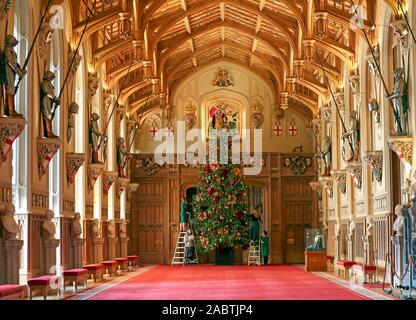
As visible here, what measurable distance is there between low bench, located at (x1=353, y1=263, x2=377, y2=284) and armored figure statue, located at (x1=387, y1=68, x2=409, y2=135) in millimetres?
3507

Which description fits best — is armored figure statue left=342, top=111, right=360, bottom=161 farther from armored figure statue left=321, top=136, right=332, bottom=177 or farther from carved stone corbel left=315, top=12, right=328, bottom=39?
armored figure statue left=321, top=136, right=332, bottom=177

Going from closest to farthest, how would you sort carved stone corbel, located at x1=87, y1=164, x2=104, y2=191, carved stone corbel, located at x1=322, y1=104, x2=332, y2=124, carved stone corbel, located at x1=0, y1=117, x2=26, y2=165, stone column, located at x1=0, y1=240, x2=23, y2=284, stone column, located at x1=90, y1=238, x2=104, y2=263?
carved stone corbel, located at x1=0, y1=117, x2=26, y2=165
stone column, located at x1=0, y1=240, x2=23, y2=284
carved stone corbel, located at x1=87, y1=164, x2=104, y2=191
stone column, located at x1=90, y1=238, x2=104, y2=263
carved stone corbel, located at x1=322, y1=104, x2=332, y2=124

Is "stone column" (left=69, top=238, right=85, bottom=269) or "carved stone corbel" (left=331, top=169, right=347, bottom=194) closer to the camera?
"stone column" (left=69, top=238, right=85, bottom=269)

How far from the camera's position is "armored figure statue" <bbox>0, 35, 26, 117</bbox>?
15000 mm

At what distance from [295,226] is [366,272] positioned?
49.2ft

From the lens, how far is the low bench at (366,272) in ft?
66.1

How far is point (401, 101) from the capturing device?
1838 cm

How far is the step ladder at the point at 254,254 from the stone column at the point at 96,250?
8394 millimetres

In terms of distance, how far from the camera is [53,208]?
831 inches

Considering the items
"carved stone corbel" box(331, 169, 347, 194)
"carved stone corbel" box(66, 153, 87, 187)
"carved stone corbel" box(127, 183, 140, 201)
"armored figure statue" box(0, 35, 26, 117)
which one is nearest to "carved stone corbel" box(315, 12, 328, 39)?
"carved stone corbel" box(331, 169, 347, 194)

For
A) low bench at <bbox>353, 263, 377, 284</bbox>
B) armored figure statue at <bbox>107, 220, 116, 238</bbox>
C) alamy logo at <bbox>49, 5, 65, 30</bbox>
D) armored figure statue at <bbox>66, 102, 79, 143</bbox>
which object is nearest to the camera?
alamy logo at <bbox>49, 5, 65, 30</bbox>

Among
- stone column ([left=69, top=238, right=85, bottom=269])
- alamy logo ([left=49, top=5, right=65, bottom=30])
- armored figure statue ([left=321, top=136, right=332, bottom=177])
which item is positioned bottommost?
stone column ([left=69, top=238, right=85, bottom=269])
